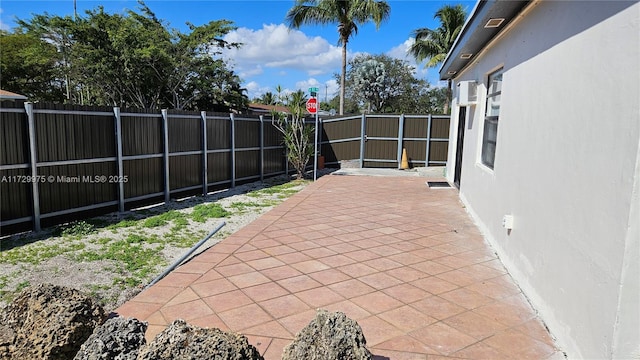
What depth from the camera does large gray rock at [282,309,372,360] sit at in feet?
6.52

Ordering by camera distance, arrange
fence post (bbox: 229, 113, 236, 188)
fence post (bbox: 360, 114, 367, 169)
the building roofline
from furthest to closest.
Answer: fence post (bbox: 360, 114, 367, 169) → fence post (bbox: 229, 113, 236, 188) → the building roofline

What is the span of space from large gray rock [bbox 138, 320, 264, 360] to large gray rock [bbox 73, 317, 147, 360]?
13 centimetres

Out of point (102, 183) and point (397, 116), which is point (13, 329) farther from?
point (397, 116)

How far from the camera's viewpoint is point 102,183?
660cm

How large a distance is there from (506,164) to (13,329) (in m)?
4.67

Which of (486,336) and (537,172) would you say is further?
(537,172)

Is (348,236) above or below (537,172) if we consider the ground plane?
below

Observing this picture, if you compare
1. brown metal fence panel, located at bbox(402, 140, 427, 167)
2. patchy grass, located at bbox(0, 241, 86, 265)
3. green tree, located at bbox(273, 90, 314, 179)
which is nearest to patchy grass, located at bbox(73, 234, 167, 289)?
patchy grass, located at bbox(0, 241, 86, 265)

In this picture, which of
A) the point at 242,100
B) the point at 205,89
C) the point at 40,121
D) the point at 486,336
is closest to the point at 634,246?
the point at 486,336

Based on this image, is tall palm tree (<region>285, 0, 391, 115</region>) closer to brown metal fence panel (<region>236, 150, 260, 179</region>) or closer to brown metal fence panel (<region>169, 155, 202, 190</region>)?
brown metal fence panel (<region>236, 150, 260, 179</region>)

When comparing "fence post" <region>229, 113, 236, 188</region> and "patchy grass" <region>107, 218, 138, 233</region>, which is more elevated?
"fence post" <region>229, 113, 236, 188</region>

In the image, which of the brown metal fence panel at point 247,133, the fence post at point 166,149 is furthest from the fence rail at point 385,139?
the fence post at point 166,149

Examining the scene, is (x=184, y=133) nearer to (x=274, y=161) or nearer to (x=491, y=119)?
(x=274, y=161)

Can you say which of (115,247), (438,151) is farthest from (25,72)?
(115,247)
